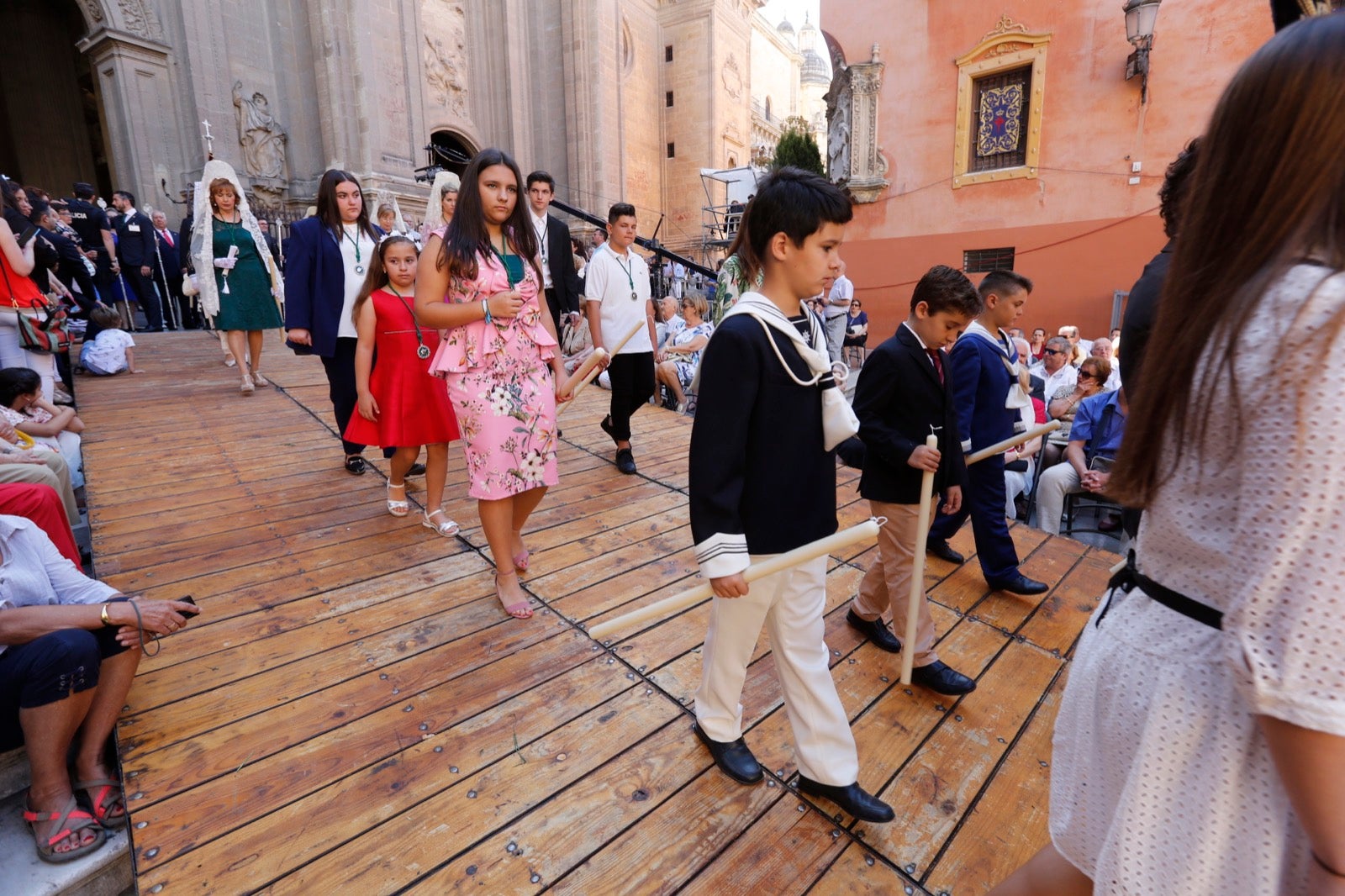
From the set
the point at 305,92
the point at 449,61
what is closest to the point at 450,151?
the point at 449,61

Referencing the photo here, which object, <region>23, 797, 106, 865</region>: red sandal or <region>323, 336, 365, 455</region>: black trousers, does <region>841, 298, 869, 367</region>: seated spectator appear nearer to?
<region>323, 336, 365, 455</region>: black trousers

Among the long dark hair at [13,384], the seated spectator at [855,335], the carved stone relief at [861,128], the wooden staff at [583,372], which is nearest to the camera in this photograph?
the wooden staff at [583,372]

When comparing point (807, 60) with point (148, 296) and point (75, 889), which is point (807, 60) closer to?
point (148, 296)

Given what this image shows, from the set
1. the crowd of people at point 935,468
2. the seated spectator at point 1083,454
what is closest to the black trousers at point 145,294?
the crowd of people at point 935,468

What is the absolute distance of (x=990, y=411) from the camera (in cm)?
324

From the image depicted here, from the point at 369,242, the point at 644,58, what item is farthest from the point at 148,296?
the point at 644,58

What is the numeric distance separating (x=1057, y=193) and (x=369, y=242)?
11.5 meters

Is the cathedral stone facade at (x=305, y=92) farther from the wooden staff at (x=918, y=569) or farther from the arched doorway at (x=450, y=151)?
the wooden staff at (x=918, y=569)

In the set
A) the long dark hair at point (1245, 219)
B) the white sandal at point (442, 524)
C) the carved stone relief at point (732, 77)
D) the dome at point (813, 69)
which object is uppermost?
the dome at point (813, 69)

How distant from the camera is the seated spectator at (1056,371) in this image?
19.9ft

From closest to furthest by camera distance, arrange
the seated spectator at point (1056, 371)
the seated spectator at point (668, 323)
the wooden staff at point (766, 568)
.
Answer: the wooden staff at point (766, 568)
the seated spectator at point (1056, 371)
the seated spectator at point (668, 323)

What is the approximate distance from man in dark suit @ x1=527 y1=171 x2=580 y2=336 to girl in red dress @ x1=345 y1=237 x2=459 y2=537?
4.27 ft

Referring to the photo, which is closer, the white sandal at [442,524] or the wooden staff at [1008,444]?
the wooden staff at [1008,444]

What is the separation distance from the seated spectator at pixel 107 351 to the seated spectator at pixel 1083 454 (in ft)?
28.0
